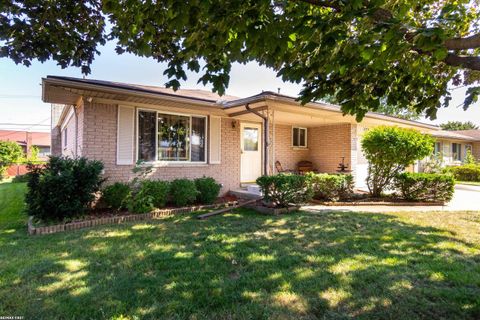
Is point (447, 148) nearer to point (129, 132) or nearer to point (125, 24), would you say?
point (129, 132)

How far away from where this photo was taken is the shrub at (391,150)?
8.79 metres

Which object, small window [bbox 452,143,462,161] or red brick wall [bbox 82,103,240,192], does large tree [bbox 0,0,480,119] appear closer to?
red brick wall [bbox 82,103,240,192]

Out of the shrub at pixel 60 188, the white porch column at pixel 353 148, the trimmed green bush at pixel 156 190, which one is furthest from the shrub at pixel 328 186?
the shrub at pixel 60 188

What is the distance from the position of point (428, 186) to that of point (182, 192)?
25.4 ft

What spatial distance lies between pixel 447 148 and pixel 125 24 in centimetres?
2729

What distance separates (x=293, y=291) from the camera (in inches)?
118

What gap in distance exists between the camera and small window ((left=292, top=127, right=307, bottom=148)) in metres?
13.0

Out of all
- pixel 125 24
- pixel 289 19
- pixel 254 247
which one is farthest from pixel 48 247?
pixel 289 19

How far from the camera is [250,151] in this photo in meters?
10.7

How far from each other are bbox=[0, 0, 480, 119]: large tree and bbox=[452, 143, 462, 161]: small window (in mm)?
23722

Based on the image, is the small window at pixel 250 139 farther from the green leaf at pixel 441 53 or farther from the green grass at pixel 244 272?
the green leaf at pixel 441 53

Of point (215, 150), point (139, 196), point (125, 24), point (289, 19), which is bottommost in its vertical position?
point (139, 196)

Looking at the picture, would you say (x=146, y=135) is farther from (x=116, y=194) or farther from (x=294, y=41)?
(x=294, y=41)

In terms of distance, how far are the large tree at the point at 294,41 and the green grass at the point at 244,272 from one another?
1.99 metres
